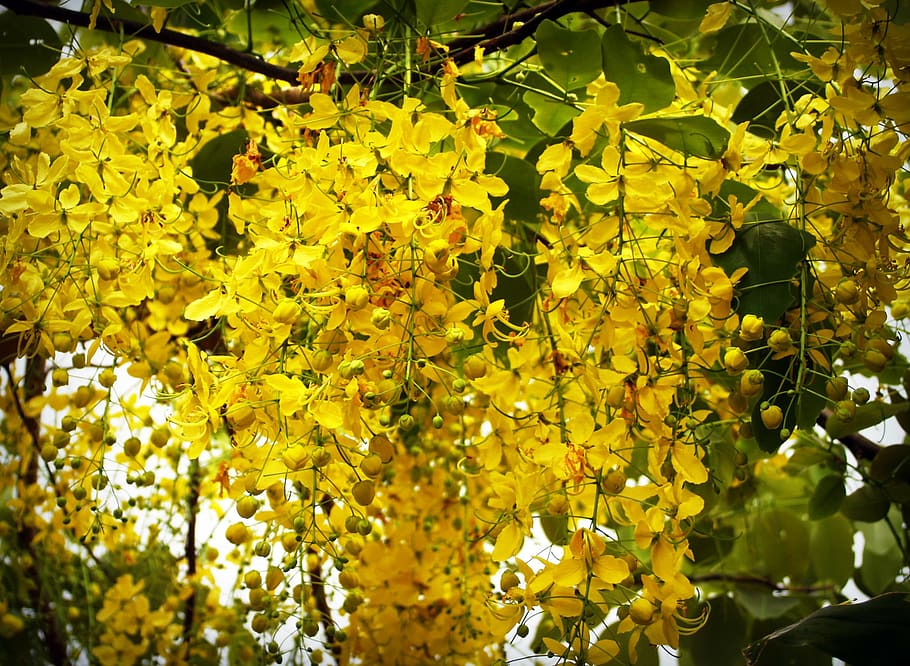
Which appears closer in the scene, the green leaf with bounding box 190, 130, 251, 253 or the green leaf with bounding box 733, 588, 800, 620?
the green leaf with bounding box 190, 130, 251, 253

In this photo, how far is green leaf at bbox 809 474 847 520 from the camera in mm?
800

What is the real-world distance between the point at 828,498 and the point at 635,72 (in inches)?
18.5

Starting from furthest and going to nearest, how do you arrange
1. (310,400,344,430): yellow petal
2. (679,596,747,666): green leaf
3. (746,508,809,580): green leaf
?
(746,508,809,580): green leaf → (679,596,747,666): green leaf → (310,400,344,430): yellow petal

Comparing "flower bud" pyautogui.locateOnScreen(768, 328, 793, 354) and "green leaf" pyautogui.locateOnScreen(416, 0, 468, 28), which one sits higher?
"green leaf" pyautogui.locateOnScreen(416, 0, 468, 28)

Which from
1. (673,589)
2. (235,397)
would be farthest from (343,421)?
(673,589)

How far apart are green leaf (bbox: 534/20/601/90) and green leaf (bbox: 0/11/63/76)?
44cm

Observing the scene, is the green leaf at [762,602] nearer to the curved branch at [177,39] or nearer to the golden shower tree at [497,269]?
the golden shower tree at [497,269]

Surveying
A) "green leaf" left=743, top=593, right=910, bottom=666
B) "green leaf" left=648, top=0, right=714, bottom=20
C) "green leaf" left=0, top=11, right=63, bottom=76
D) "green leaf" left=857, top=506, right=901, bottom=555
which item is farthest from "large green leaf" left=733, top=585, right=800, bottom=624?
"green leaf" left=0, top=11, right=63, bottom=76

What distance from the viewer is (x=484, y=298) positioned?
19.8 inches

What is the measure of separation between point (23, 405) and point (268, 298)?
0.59 m

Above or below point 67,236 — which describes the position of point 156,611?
below

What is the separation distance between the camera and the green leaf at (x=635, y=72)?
551mm

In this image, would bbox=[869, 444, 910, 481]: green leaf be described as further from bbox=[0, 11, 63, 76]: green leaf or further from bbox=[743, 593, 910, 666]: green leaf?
bbox=[0, 11, 63, 76]: green leaf

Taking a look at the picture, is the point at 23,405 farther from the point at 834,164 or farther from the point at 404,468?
the point at 834,164
